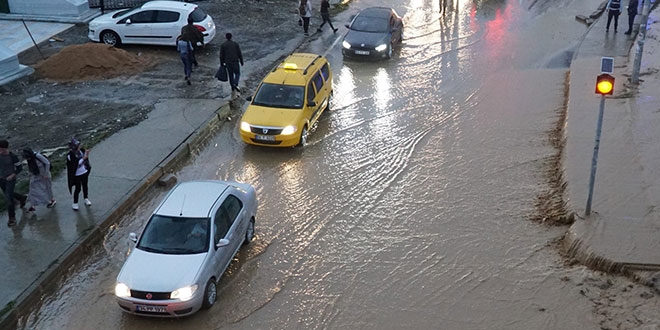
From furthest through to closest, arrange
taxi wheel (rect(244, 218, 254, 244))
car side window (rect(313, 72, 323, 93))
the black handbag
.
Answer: the black handbag, car side window (rect(313, 72, 323, 93)), taxi wheel (rect(244, 218, 254, 244))

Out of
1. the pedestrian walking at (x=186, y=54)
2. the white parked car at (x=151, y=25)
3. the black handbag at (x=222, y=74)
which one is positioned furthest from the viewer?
the white parked car at (x=151, y=25)

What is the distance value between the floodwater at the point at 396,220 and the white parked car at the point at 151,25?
220 inches

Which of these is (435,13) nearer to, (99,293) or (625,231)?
(625,231)

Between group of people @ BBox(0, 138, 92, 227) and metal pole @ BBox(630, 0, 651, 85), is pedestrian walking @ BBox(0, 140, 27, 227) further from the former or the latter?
metal pole @ BBox(630, 0, 651, 85)

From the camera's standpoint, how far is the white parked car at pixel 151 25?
22.1 metres

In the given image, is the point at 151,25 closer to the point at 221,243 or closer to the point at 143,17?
the point at 143,17

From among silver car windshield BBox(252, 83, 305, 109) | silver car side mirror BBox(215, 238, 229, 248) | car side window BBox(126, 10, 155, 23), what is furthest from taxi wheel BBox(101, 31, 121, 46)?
silver car side mirror BBox(215, 238, 229, 248)

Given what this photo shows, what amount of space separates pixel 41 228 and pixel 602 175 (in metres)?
10.7

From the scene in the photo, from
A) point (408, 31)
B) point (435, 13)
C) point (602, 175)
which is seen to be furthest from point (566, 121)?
point (435, 13)

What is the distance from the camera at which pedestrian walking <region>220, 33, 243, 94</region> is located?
18.0 m

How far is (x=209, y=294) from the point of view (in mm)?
9906

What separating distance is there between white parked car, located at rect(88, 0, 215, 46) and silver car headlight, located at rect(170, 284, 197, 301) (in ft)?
46.5

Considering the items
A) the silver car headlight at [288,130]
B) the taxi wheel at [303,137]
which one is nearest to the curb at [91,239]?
the silver car headlight at [288,130]

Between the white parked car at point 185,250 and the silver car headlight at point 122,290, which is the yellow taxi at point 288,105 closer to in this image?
the white parked car at point 185,250
